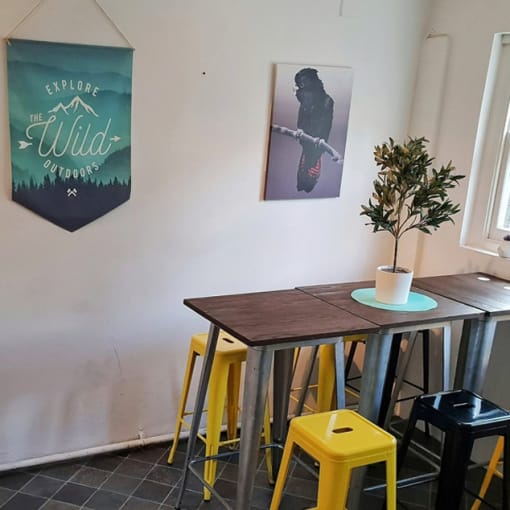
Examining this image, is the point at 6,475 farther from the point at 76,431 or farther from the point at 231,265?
the point at 231,265

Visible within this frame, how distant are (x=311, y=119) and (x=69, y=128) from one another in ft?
4.02

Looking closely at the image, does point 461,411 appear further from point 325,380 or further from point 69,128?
point 69,128

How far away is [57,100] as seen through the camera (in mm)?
2574

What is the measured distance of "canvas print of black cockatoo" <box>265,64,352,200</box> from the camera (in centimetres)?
309

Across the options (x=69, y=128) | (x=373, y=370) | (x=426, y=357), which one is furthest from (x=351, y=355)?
(x=69, y=128)

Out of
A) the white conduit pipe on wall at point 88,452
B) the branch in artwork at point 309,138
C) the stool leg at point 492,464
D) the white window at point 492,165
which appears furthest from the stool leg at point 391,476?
the branch in artwork at point 309,138

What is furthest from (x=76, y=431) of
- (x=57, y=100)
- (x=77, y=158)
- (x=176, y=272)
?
(x=57, y=100)

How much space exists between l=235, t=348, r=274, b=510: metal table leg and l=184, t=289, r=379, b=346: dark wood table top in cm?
8

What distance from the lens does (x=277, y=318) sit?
231cm

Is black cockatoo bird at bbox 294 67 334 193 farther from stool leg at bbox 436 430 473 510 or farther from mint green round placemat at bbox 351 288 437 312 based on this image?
stool leg at bbox 436 430 473 510

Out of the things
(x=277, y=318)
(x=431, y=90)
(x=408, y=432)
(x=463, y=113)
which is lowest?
(x=408, y=432)

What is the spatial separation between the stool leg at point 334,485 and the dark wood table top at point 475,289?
1.07 m

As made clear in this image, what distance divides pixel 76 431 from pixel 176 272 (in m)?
0.90

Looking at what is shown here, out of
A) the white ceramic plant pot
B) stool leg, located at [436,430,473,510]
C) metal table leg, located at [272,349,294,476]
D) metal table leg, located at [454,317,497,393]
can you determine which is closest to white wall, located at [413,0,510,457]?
metal table leg, located at [454,317,497,393]
